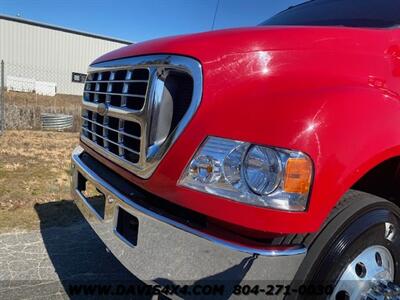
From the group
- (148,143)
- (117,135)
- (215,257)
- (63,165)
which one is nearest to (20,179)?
(63,165)

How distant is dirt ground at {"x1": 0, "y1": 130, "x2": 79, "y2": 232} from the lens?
15.7ft

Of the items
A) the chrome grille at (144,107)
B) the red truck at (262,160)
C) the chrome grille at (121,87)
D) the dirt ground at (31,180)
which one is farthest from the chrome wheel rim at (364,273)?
the dirt ground at (31,180)

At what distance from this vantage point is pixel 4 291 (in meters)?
3.17

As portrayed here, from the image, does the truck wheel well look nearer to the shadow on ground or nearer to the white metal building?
the shadow on ground

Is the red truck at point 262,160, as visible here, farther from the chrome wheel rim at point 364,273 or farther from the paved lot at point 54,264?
the paved lot at point 54,264

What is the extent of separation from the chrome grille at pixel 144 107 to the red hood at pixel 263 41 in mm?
79

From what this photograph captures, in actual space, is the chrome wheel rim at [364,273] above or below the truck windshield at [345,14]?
below

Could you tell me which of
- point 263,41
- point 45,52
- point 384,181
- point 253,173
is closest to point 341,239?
point 253,173

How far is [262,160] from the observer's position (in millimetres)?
1804

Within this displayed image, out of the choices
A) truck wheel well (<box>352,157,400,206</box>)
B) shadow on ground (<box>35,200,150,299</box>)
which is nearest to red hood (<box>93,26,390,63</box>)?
truck wheel well (<box>352,157,400,206</box>)

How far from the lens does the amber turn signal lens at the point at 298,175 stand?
1754 mm

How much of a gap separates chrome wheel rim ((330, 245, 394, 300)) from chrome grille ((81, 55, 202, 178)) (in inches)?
41.2

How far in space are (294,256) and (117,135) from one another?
137 centimetres

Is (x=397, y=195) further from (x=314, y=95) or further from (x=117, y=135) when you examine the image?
(x=117, y=135)
